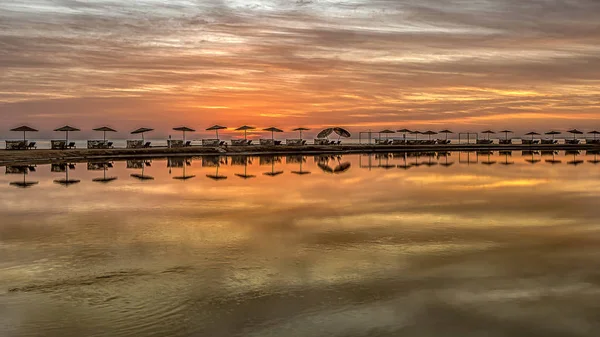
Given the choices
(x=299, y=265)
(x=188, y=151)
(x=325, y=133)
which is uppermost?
(x=325, y=133)

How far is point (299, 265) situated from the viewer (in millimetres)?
9328

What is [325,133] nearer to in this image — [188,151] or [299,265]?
[188,151]

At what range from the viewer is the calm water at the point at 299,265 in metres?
6.73

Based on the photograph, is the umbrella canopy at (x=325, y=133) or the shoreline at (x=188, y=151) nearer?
the shoreline at (x=188, y=151)

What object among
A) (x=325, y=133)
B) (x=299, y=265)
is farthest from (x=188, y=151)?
(x=299, y=265)

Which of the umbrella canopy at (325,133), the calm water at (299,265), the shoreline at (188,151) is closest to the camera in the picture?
the calm water at (299,265)

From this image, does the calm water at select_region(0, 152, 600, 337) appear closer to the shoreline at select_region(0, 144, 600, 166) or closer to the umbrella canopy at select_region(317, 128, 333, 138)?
the shoreline at select_region(0, 144, 600, 166)

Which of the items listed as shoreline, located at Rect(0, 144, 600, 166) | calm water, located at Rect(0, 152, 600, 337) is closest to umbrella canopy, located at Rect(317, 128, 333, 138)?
shoreline, located at Rect(0, 144, 600, 166)

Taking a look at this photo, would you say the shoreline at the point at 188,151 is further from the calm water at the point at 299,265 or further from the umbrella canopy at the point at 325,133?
the calm water at the point at 299,265

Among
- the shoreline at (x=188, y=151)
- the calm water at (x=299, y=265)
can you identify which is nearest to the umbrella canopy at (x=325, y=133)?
the shoreline at (x=188, y=151)

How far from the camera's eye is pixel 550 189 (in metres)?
21.7

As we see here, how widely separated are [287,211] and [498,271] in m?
7.67

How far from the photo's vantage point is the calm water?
22.1ft

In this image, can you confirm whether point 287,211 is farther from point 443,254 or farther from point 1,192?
point 1,192
